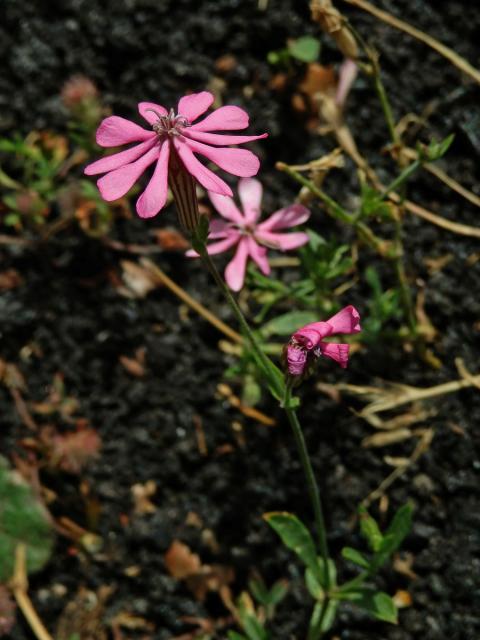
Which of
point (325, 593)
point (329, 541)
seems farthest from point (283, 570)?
point (325, 593)

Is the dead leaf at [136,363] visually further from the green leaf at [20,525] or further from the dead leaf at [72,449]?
the green leaf at [20,525]

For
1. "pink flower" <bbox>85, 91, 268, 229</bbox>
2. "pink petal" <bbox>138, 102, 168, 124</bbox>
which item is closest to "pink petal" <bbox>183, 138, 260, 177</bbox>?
"pink flower" <bbox>85, 91, 268, 229</bbox>

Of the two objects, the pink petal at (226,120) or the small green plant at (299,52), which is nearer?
the pink petal at (226,120)

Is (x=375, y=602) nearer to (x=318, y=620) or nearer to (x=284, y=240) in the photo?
(x=318, y=620)

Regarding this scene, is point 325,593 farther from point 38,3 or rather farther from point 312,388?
point 38,3

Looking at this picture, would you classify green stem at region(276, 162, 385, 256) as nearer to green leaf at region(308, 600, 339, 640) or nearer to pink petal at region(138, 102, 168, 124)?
pink petal at region(138, 102, 168, 124)

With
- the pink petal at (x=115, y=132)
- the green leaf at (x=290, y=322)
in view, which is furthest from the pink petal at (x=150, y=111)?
the green leaf at (x=290, y=322)
